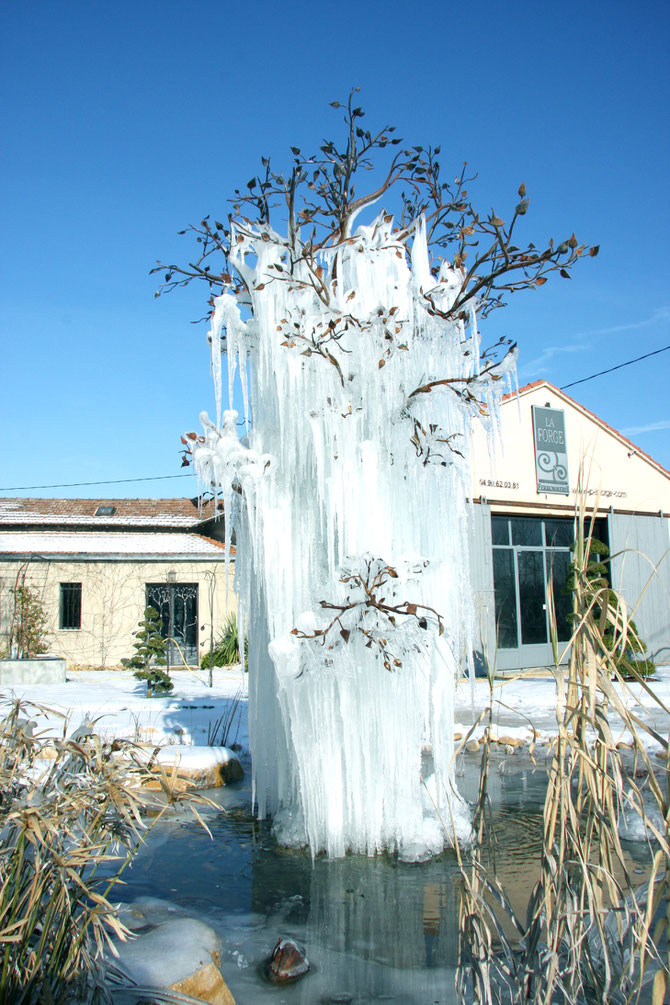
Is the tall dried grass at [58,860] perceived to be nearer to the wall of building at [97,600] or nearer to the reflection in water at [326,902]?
the reflection in water at [326,902]

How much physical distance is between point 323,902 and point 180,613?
13849 mm

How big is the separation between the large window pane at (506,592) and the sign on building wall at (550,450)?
152cm

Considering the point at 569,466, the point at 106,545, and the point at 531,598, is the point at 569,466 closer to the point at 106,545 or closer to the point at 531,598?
the point at 531,598

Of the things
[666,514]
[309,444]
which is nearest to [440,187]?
[309,444]

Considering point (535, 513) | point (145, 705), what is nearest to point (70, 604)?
point (145, 705)

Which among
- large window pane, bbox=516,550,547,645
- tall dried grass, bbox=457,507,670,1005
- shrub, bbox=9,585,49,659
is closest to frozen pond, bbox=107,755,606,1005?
tall dried grass, bbox=457,507,670,1005

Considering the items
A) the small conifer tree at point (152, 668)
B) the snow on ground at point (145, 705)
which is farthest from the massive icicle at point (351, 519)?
the small conifer tree at point (152, 668)

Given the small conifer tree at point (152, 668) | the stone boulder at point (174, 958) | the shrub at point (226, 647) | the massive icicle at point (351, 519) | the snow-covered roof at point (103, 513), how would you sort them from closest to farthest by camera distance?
the stone boulder at point (174, 958), the massive icicle at point (351, 519), the small conifer tree at point (152, 668), the shrub at point (226, 647), the snow-covered roof at point (103, 513)

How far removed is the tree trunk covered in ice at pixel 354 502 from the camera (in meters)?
4.38

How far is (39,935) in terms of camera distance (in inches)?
93.0

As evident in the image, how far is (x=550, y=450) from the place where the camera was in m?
Answer: 14.8

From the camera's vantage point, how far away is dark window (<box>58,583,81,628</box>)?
54.1 feet

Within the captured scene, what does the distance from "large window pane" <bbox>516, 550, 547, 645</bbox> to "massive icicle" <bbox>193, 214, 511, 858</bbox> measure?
32.8 feet

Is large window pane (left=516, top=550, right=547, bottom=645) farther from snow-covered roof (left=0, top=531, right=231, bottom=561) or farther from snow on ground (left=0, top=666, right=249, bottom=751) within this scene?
snow-covered roof (left=0, top=531, right=231, bottom=561)
